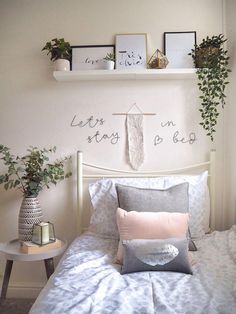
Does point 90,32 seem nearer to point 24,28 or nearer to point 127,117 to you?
point 24,28

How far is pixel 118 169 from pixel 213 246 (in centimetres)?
83

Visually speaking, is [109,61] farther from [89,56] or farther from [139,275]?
[139,275]

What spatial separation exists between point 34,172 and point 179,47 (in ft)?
4.37

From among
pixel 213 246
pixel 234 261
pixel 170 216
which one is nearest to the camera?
pixel 234 261

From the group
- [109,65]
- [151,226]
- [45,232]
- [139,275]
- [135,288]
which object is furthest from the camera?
[109,65]

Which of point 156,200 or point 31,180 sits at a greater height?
point 31,180

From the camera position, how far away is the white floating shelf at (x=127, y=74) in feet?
6.40

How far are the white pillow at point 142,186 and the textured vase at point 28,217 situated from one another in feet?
1.21

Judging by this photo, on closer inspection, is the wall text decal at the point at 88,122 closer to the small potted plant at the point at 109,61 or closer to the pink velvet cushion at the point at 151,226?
the small potted plant at the point at 109,61

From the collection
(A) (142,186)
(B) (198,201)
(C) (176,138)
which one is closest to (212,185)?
(B) (198,201)

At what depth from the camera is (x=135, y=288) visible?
3.77 ft

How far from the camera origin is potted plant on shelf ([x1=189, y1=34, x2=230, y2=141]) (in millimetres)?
1925

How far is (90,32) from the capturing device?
2.12m

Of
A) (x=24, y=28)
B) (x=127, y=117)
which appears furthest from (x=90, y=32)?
(x=127, y=117)
